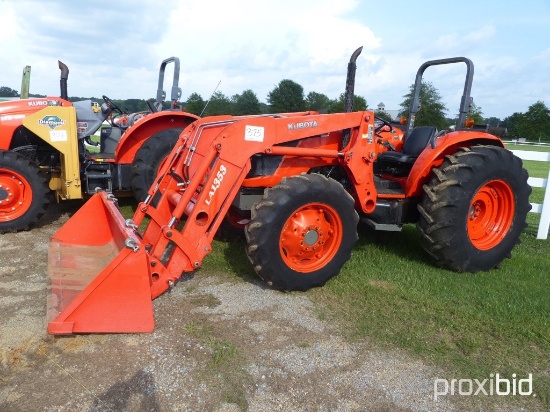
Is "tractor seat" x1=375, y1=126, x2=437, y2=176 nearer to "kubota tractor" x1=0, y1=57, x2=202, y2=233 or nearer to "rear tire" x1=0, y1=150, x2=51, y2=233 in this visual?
"kubota tractor" x1=0, y1=57, x2=202, y2=233

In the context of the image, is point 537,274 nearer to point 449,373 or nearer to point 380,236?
point 380,236

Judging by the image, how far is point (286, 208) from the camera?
3.57 metres

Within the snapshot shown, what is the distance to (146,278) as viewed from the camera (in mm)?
3020

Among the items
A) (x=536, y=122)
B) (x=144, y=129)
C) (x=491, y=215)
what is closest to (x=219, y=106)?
(x=144, y=129)

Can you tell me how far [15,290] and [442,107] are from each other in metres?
21.2

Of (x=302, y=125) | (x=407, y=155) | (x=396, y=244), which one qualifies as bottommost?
(x=396, y=244)

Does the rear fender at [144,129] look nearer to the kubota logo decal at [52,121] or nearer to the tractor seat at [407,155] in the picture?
the kubota logo decal at [52,121]

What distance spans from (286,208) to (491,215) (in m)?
2.41

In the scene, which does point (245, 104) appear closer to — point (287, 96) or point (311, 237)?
point (287, 96)

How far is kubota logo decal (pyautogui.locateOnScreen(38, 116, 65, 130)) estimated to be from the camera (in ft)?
18.4

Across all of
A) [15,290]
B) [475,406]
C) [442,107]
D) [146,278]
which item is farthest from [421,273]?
[442,107]

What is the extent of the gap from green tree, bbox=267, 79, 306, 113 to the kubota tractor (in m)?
35.3
